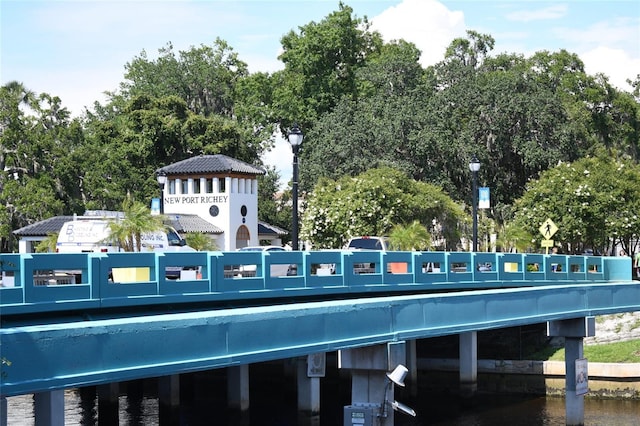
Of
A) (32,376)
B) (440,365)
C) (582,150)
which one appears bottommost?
(440,365)

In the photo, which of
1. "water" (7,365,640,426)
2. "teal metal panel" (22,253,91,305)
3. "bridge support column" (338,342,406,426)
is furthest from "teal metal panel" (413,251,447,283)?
"teal metal panel" (22,253,91,305)

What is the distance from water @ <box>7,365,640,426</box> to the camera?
29.7 meters

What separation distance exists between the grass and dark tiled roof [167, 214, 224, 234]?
76.7 ft

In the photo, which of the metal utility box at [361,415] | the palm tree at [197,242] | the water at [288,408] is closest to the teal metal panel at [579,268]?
the water at [288,408]

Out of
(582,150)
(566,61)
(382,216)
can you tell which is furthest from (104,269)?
(566,61)

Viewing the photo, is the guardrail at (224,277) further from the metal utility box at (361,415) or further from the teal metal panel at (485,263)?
the metal utility box at (361,415)

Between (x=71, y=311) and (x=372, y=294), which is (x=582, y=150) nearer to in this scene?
(x=372, y=294)

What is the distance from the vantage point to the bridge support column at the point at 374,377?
704 inches

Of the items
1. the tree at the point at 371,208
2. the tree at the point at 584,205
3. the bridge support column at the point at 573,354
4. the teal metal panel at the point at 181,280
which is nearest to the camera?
the teal metal panel at the point at 181,280

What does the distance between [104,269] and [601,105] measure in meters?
73.2

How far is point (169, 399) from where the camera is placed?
29.9 m

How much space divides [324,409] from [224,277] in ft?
36.5

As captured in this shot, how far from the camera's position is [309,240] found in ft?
182

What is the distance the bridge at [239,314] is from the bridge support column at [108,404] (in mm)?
1831
